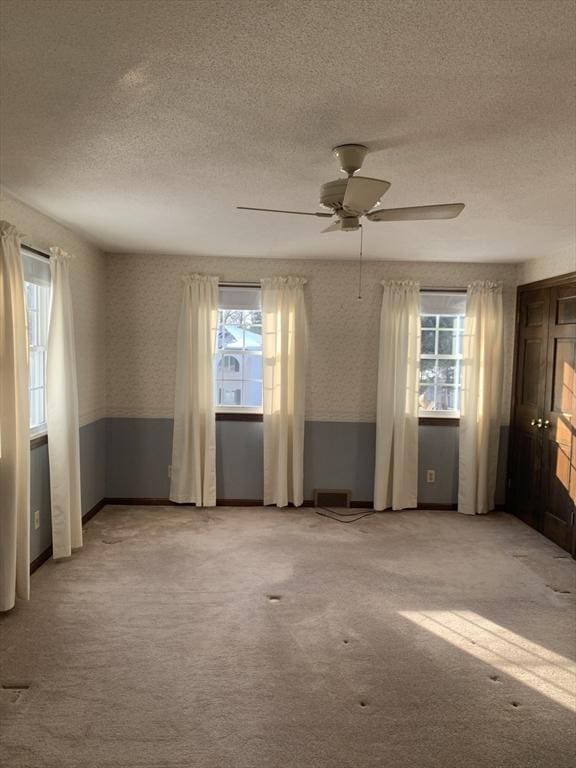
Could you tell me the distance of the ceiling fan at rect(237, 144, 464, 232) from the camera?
2.31 m

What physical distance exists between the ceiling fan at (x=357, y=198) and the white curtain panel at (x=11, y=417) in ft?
5.01

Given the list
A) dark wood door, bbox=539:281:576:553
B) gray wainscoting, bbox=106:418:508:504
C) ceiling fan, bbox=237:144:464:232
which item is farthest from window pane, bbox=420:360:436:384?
ceiling fan, bbox=237:144:464:232

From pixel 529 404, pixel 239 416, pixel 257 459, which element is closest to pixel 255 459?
pixel 257 459

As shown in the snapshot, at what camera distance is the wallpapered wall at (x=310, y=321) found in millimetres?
5430

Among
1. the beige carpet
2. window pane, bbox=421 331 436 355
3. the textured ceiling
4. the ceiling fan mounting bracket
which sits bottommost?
the beige carpet

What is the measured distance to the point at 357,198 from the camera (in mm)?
2408

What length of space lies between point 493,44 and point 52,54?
1322 millimetres

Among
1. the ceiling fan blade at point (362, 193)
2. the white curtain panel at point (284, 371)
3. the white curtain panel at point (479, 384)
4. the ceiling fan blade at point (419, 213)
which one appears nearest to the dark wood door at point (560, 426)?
the white curtain panel at point (479, 384)

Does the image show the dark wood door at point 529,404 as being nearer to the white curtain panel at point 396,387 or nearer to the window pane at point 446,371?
the window pane at point 446,371

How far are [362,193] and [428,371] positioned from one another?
11.6 feet

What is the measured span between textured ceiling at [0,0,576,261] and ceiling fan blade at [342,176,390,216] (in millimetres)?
207

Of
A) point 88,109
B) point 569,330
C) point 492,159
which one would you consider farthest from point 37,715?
point 569,330

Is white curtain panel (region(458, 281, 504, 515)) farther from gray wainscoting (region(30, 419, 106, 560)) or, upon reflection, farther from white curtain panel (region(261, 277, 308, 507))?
gray wainscoting (region(30, 419, 106, 560))

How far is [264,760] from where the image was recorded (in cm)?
211
